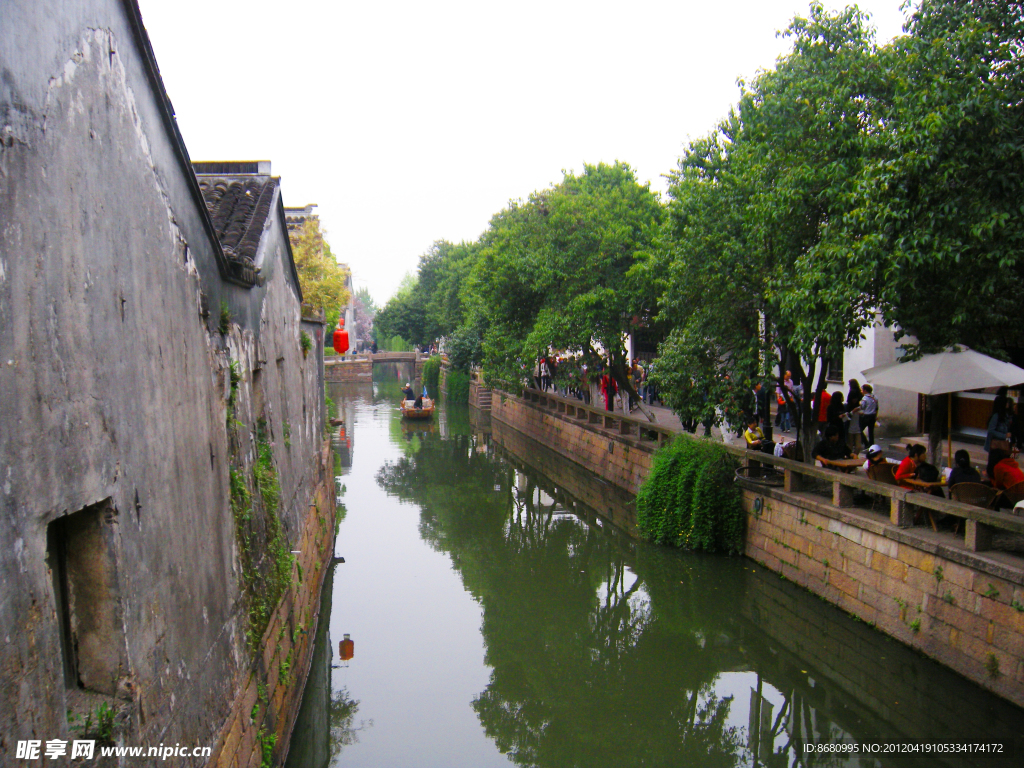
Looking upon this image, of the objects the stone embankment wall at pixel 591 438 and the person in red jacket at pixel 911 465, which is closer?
the person in red jacket at pixel 911 465

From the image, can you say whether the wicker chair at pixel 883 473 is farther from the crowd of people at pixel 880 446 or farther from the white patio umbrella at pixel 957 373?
the white patio umbrella at pixel 957 373

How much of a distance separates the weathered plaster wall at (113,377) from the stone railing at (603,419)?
34.2 feet

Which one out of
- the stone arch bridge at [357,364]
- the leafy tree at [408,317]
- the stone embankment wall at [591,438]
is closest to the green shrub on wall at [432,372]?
the stone arch bridge at [357,364]

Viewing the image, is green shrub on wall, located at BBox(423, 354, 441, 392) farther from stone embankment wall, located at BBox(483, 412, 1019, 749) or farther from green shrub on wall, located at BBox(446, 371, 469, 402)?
stone embankment wall, located at BBox(483, 412, 1019, 749)

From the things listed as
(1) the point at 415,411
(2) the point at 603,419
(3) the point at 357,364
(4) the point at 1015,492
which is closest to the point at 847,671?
(4) the point at 1015,492

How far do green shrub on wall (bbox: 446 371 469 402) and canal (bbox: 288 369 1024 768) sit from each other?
27.4 m

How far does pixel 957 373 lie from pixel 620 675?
521cm

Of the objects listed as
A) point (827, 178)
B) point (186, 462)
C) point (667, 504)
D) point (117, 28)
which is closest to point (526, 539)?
point (667, 504)

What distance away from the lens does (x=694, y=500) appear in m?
12.5

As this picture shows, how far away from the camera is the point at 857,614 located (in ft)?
30.9

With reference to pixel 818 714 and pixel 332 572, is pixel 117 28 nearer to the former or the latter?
pixel 818 714

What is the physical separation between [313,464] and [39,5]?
957 centimetres

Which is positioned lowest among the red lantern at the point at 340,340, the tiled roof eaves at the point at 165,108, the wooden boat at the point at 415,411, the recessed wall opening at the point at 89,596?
the wooden boat at the point at 415,411

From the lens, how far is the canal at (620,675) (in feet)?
24.5
